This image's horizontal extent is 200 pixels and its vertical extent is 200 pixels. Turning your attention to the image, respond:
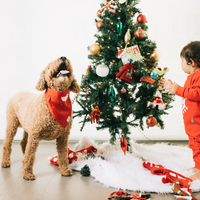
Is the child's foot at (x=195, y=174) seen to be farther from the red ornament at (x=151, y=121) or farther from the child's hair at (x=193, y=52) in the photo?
the child's hair at (x=193, y=52)

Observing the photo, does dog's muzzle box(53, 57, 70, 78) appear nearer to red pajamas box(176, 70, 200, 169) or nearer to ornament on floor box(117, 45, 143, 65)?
ornament on floor box(117, 45, 143, 65)

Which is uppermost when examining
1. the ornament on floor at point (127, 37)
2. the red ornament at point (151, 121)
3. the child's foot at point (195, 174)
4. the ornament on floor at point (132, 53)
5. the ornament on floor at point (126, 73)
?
the ornament on floor at point (127, 37)

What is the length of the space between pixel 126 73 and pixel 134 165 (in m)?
0.81

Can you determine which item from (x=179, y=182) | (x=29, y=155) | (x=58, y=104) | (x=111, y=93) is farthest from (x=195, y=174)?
(x=29, y=155)

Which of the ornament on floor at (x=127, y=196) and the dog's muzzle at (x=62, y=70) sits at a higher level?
the dog's muzzle at (x=62, y=70)

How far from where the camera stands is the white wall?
3.09m

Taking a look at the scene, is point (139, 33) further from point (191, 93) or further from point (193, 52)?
point (191, 93)

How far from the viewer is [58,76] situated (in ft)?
5.40

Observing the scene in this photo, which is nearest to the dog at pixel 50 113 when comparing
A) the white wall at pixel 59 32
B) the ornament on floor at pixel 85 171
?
the ornament on floor at pixel 85 171

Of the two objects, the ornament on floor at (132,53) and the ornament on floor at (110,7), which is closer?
the ornament on floor at (132,53)

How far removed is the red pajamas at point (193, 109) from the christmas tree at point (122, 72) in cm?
28

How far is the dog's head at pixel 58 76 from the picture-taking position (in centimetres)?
161

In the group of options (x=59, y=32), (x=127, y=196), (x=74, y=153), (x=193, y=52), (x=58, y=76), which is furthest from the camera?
(x=59, y=32)

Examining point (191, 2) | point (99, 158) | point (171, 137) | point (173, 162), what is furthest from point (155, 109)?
point (191, 2)
